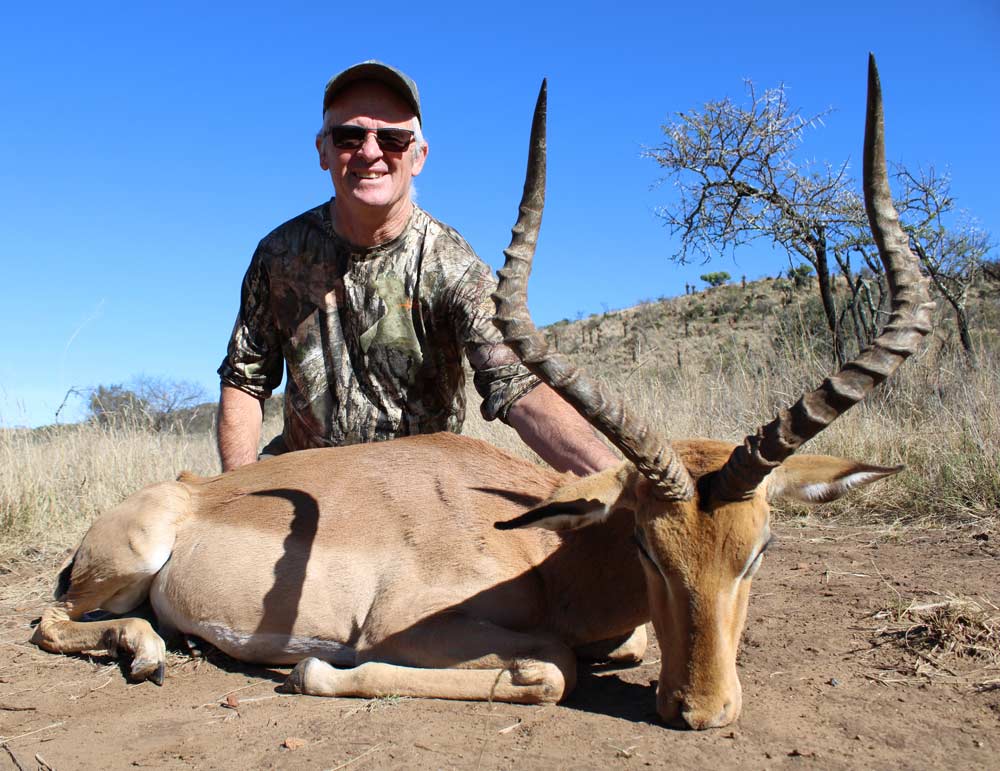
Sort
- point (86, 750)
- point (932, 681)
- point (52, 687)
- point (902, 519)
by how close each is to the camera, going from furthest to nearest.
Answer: point (902, 519)
point (52, 687)
point (932, 681)
point (86, 750)

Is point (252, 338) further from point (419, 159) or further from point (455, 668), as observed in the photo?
point (455, 668)

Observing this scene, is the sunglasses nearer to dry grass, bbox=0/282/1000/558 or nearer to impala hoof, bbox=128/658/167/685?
impala hoof, bbox=128/658/167/685

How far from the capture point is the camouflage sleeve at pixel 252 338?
707 centimetres

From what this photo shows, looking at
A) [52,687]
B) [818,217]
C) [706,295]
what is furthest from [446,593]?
[706,295]

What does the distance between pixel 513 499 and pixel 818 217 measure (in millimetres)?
11813

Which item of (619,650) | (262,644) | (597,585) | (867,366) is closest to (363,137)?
(262,644)

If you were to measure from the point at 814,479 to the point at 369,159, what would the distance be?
3.90m

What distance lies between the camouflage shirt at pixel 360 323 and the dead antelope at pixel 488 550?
3.79ft

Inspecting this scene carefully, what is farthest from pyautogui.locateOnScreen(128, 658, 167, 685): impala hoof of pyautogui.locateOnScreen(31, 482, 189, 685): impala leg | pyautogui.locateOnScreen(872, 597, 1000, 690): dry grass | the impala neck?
pyautogui.locateOnScreen(872, 597, 1000, 690): dry grass

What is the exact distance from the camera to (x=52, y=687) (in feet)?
16.4

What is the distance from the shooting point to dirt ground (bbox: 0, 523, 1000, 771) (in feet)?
11.9

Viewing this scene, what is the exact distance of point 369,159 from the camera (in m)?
6.54

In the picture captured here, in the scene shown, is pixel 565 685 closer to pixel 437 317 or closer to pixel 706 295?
pixel 437 317

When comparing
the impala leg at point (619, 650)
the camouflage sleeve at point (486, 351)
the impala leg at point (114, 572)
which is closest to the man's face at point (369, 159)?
the camouflage sleeve at point (486, 351)
